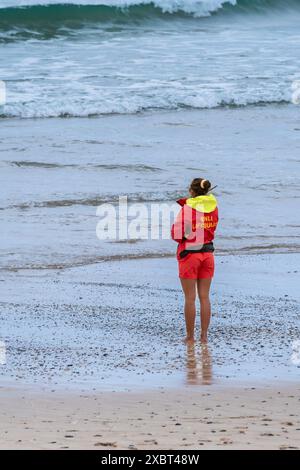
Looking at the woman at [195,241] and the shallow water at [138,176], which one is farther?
the shallow water at [138,176]

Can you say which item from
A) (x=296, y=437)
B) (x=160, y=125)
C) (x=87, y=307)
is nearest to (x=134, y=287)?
(x=87, y=307)

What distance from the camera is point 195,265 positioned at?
8.77m

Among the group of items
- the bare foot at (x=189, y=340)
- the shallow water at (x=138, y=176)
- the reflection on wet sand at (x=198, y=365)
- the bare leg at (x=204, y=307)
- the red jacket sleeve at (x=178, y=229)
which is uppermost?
the red jacket sleeve at (x=178, y=229)

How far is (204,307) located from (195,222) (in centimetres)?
67

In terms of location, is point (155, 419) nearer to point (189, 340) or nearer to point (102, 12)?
point (189, 340)

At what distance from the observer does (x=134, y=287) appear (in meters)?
9.93

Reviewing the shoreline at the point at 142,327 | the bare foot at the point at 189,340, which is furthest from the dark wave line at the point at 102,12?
the bare foot at the point at 189,340

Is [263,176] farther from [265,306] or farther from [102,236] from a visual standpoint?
[265,306]

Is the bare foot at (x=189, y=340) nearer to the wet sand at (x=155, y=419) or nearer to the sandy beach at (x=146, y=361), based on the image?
the sandy beach at (x=146, y=361)

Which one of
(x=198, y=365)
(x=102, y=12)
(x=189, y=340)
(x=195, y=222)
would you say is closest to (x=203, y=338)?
(x=189, y=340)

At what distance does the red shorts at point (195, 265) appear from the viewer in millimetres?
8742

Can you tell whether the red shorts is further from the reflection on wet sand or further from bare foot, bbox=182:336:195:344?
the reflection on wet sand

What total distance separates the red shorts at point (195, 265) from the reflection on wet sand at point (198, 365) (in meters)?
0.66

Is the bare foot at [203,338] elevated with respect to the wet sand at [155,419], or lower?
lower
